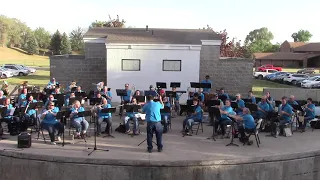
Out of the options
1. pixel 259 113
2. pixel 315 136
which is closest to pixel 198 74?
pixel 259 113

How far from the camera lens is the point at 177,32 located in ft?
86.2

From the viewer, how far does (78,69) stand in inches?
973

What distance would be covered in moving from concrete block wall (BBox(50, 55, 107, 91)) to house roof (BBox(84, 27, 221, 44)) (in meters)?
1.82

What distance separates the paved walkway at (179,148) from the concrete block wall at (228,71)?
1010cm

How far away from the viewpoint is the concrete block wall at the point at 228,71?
80.5 ft

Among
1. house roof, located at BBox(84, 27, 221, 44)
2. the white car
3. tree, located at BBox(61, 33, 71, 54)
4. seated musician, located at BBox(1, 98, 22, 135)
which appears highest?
tree, located at BBox(61, 33, 71, 54)

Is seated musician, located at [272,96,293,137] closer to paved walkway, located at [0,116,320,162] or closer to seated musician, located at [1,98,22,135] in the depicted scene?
paved walkway, located at [0,116,320,162]

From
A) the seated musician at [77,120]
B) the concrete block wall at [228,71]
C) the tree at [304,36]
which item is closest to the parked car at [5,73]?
the concrete block wall at [228,71]

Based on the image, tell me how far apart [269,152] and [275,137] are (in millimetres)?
2541

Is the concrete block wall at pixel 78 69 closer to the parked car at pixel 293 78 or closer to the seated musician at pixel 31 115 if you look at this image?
the seated musician at pixel 31 115

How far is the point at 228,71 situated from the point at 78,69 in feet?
34.7

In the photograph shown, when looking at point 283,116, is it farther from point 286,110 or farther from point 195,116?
point 195,116

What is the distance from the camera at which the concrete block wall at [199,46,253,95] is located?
24.5m

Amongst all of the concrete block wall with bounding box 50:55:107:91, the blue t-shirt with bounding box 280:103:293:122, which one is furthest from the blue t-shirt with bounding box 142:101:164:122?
the concrete block wall with bounding box 50:55:107:91
